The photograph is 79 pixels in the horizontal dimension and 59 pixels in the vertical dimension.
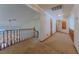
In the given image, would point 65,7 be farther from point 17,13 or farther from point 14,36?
point 14,36

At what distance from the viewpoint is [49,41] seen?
9.89 feet

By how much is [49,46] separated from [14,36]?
2.68ft

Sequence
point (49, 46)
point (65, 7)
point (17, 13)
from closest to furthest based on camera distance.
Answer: point (65, 7)
point (17, 13)
point (49, 46)

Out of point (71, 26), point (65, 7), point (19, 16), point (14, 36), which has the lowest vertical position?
point (14, 36)

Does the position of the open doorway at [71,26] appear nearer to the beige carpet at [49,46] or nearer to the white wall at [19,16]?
the beige carpet at [49,46]

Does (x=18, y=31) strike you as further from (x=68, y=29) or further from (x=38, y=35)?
(x=68, y=29)

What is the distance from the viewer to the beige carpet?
109 inches

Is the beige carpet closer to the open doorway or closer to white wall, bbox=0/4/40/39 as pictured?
the open doorway

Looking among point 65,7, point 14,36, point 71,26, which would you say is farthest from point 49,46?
point 65,7

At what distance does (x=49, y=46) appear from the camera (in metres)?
2.93

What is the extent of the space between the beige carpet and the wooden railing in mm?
94
